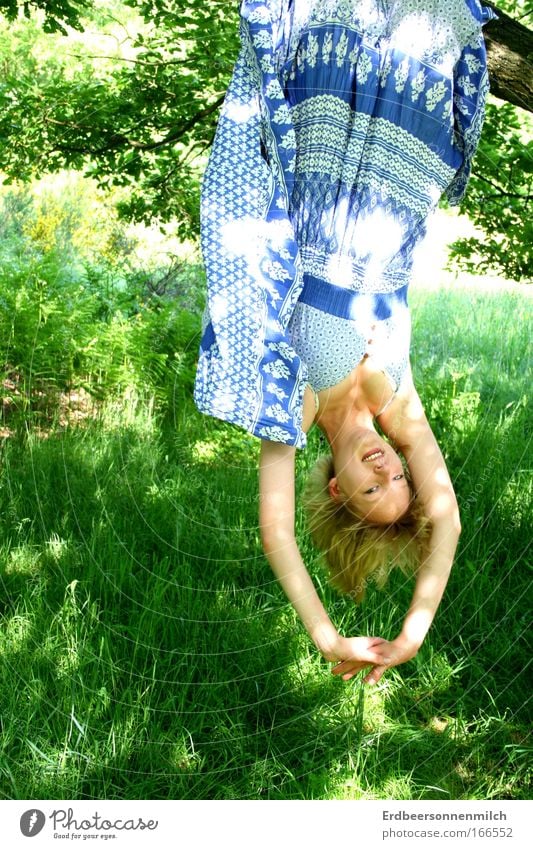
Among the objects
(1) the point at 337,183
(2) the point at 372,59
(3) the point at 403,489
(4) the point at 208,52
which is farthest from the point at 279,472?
(4) the point at 208,52

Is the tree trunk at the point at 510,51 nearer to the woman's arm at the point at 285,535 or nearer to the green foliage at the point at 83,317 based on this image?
the woman's arm at the point at 285,535

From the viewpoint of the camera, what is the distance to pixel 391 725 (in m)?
2.65

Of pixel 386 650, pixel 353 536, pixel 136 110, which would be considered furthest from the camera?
pixel 136 110

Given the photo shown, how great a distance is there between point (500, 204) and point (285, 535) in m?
1.91

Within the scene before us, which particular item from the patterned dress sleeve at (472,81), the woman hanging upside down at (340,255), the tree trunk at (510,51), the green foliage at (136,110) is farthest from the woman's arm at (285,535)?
the green foliage at (136,110)

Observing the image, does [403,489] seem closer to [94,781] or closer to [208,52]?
[94,781]

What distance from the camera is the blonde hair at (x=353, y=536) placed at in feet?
6.99

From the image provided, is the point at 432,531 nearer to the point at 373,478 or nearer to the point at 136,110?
the point at 373,478

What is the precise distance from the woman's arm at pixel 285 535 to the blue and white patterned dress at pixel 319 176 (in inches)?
2.5

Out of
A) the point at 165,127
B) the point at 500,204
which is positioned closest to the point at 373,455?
the point at 500,204

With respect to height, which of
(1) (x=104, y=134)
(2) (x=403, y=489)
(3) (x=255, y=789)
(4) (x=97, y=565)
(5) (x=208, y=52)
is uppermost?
(5) (x=208, y=52)

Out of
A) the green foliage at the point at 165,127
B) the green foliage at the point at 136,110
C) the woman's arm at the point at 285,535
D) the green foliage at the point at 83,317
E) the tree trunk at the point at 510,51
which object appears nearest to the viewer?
the woman's arm at the point at 285,535

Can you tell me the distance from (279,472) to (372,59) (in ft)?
3.08

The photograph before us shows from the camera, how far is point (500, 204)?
329 cm
